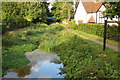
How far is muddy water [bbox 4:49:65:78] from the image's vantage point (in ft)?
31.0

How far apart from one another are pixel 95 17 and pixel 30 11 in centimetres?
1800

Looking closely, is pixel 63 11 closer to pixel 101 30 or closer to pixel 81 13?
pixel 81 13

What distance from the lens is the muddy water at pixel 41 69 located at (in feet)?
31.0

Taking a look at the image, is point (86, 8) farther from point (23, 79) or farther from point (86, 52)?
point (23, 79)

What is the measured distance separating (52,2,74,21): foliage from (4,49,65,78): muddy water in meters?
39.5

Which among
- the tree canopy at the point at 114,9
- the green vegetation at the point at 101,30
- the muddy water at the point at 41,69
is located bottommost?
the muddy water at the point at 41,69

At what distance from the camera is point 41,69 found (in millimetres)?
10742

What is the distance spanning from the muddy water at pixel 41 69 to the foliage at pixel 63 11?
39.5m

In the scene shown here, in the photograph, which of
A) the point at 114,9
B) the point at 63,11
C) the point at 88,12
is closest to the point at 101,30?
the point at 114,9

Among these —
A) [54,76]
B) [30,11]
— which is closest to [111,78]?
[54,76]

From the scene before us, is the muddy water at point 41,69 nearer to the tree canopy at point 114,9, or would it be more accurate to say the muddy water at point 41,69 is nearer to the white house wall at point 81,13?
the tree canopy at point 114,9

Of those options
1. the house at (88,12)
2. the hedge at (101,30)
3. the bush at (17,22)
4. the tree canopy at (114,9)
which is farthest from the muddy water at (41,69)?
the house at (88,12)

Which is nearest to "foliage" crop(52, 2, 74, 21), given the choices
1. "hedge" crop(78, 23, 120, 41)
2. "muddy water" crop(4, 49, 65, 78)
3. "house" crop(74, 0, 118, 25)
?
"house" crop(74, 0, 118, 25)

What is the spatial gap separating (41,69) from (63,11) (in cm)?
4365
